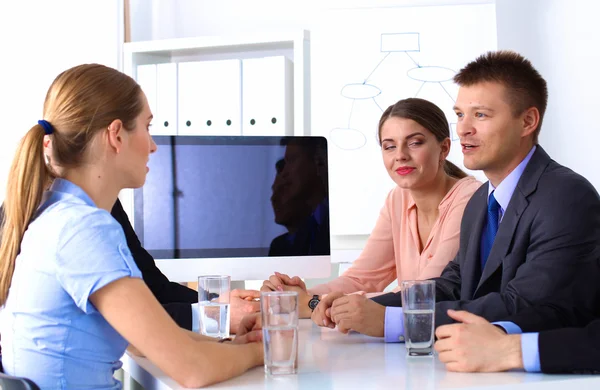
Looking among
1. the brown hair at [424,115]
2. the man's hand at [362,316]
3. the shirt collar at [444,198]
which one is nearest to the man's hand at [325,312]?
the man's hand at [362,316]

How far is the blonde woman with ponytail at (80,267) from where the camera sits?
45.4 inches

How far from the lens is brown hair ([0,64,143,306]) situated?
1.27 metres

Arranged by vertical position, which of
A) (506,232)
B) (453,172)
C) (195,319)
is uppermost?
(453,172)

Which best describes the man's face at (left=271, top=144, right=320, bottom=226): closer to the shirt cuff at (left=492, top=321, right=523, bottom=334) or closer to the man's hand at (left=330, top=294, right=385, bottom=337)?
the man's hand at (left=330, top=294, right=385, bottom=337)

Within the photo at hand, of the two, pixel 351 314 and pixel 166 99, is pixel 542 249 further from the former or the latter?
pixel 166 99

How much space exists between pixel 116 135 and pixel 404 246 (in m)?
1.29

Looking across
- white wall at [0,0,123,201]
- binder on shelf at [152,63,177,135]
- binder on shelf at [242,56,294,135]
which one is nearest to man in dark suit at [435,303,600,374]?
binder on shelf at [242,56,294,135]

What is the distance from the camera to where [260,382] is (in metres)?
1.18

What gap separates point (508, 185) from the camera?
179 cm

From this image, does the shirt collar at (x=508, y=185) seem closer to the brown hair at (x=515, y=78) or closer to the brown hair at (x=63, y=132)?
the brown hair at (x=515, y=78)

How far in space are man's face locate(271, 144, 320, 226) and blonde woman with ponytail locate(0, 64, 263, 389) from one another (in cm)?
99

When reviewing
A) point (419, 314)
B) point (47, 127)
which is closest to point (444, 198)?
point (419, 314)

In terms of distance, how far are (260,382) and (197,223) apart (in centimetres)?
120

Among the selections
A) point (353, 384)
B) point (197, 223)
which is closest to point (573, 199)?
point (353, 384)
